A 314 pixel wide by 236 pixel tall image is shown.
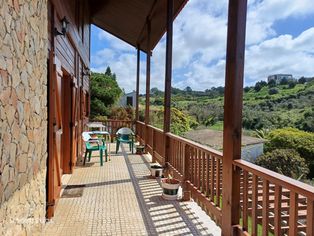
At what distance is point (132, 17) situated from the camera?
29.0 feet

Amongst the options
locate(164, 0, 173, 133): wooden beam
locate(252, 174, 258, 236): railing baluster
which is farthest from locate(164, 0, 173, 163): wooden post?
locate(252, 174, 258, 236): railing baluster

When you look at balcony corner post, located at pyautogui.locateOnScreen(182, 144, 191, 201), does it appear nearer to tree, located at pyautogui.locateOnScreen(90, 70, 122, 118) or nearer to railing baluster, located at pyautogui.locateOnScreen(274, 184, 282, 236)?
railing baluster, located at pyautogui.locateOnScreen(274, 184, 282, 236)

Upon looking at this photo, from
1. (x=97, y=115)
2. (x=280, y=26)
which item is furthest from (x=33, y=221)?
(x=97, y=115)

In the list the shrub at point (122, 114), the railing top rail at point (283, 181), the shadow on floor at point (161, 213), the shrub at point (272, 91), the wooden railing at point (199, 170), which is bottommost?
the shadow on floor at point (161, 213)

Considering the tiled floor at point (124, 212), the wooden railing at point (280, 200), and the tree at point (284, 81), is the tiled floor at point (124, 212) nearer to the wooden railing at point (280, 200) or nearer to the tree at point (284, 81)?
the wooden railing at point (280, 200)

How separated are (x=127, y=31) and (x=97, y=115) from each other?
7.20 m

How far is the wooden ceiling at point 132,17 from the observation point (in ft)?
24.2

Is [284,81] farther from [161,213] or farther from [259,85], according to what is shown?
[161,213]

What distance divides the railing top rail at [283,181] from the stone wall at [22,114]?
1.70 metres

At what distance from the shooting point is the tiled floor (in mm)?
3089

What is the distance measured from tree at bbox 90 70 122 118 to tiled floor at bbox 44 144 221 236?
11.9 metres

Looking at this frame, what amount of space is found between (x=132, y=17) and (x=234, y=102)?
6919 mm

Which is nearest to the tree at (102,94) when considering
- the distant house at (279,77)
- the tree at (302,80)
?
the distant house at (279,77)

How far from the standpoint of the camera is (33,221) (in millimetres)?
2619
